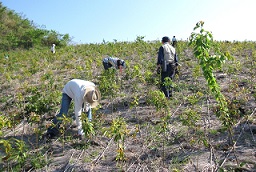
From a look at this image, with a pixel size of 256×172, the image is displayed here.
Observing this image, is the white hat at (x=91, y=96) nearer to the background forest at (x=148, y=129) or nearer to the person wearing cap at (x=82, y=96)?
the person wearing cap at (x=82, y=96)

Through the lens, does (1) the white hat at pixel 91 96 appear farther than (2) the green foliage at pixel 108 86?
No

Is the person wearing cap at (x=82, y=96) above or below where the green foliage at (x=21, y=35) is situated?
below

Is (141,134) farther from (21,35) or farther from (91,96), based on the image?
(21,35)

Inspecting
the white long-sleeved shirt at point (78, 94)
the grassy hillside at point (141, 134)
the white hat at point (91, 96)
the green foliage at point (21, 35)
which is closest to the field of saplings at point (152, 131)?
the grassy hillside at point (141, 134)

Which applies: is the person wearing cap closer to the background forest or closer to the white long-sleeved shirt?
the white long-sleeved shirt

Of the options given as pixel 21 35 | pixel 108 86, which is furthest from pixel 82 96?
pixel 21 35

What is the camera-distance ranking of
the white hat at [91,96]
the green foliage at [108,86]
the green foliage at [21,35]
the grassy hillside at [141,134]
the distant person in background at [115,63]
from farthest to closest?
the green foliage at [21,35] → the distant person in background at [115,63] → the green foliage at [108,86] → the white hat at [91,96] → the grassy hillside at [141,134]

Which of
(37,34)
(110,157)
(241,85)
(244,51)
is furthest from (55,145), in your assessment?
(37,34)

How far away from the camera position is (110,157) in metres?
4.02

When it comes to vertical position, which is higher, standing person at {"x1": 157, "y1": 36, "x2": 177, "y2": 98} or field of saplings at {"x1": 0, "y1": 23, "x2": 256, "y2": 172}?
standing person at {"x1": 157, "y1": 36, "x2": 177, "y2": 98}

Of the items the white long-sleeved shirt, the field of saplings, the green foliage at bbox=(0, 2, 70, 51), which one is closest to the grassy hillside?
the field of saplings

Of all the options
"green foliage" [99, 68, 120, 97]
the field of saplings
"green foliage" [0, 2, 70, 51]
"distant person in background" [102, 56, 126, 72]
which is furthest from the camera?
"green foliage" [0, 2, 70, 51]

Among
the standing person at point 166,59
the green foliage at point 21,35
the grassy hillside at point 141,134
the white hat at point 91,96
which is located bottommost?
the grassy hillside at point 141,134

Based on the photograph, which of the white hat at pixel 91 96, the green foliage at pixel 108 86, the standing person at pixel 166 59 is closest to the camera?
the white hat at pixel 91 96
